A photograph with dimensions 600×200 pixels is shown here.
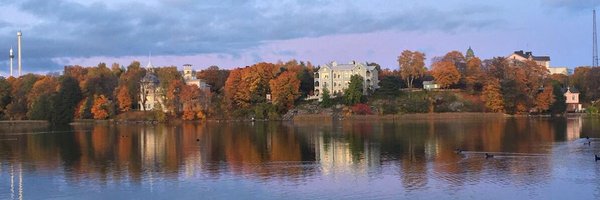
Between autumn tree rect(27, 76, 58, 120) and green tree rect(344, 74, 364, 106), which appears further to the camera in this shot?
autumn tree rect(27, 76, 58, 120)

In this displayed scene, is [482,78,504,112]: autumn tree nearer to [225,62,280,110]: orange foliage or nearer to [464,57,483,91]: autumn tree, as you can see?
[464,57,483,91]: autumn tree

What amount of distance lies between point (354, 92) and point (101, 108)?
41.6 meters

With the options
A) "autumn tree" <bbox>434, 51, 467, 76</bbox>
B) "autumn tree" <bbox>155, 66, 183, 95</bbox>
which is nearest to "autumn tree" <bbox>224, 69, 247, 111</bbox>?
"autumn tree" <bbox>155, 66, 183, 95</bbox>

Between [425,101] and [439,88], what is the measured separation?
9.98 m

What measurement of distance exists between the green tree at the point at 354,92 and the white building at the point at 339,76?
316 inches

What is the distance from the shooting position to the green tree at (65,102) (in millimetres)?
107000

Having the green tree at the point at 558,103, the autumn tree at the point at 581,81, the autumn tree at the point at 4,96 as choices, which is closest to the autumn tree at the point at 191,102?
the autumn tree at the point at 4,96

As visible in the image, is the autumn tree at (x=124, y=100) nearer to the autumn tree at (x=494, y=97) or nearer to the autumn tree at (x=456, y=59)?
the autumn tree at (x=456, y=59)

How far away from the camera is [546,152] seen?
3766 cm

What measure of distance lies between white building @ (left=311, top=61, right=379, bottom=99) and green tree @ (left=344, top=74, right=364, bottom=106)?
803 centimetres

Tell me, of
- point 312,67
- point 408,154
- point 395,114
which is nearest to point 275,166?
point 408,154

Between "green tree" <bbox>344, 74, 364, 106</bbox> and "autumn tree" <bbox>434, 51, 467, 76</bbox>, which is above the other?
"autumn tree" <bbox>434, 51, 467, 76</bbox>

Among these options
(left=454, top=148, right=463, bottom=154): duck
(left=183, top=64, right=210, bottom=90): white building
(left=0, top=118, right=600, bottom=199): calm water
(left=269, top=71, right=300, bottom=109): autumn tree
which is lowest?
(left=0, top=118, right=600, bottom=199): calm water

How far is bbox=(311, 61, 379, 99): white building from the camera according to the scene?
110375 mm
